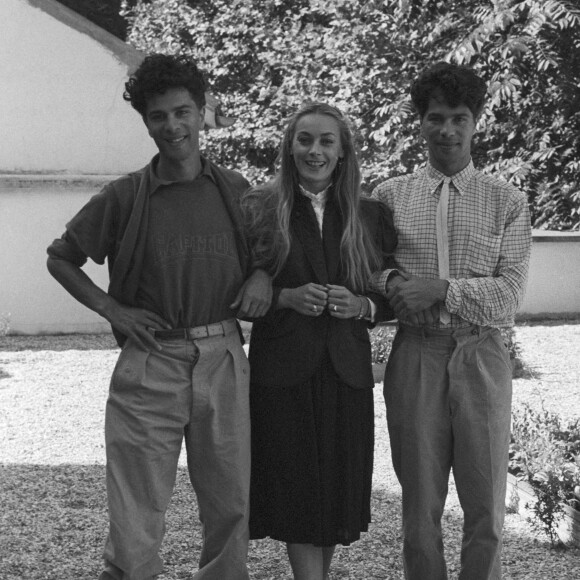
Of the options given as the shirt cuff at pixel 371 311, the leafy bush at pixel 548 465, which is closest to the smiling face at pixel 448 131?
the shirt cuff at pixel 371 311

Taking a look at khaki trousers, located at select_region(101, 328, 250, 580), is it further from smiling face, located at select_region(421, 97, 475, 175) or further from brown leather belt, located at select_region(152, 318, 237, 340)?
smiling face, located at select_region(421, 97, 475, 175)

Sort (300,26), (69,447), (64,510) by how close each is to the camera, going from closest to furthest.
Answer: (64,510)
(69,447)
(300,26)

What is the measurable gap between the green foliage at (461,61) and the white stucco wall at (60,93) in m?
3.64

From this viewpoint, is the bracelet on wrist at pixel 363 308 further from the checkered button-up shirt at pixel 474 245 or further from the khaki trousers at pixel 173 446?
the khaki trousers at pixel 173 446

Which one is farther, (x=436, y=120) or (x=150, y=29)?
(x=150, y=29)

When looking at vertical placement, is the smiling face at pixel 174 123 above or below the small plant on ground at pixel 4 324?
above

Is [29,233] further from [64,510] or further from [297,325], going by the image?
[297,325]

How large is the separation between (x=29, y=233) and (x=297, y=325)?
37.2 feet

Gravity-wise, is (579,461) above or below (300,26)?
below

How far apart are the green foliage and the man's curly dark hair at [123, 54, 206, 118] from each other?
8.44 m

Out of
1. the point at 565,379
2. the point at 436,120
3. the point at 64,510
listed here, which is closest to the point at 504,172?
the point at 565,379

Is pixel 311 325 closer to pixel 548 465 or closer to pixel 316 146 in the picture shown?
pixel 316 146

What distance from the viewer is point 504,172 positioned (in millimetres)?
14758

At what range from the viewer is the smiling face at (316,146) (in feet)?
11.6
